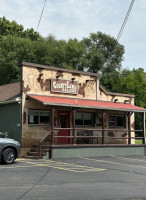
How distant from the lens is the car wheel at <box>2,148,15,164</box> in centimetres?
1495

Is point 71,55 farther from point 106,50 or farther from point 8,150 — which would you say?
point 8,150

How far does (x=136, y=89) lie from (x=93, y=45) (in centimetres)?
986

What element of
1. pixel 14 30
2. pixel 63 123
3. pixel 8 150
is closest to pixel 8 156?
pixel 8 150

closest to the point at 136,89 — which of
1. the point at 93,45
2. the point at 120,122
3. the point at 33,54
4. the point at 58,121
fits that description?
the point at 93,45

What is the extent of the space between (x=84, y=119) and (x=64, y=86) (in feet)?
9.19

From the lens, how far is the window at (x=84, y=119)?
72.5ft

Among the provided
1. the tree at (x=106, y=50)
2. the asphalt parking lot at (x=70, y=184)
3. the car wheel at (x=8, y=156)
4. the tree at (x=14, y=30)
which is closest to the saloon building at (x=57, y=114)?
the car wheel at (x=8, y=156)

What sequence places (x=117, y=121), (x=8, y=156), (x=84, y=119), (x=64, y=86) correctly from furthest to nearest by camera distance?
(x=117, y=121)
(x=84, y=119)
(x=64, y=86)
(x=8, y=156)

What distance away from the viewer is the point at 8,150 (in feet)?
49.9

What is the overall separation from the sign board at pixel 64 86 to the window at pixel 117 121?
3.73 meters

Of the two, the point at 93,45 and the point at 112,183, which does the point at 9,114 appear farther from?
the point at 93,45

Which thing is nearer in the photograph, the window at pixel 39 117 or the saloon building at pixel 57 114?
the saloon building at pixel 57 114

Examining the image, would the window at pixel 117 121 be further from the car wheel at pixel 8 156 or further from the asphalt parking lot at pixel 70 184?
the asphalt parking lot at pixel 70 184

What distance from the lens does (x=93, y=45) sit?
5203 centimetres
